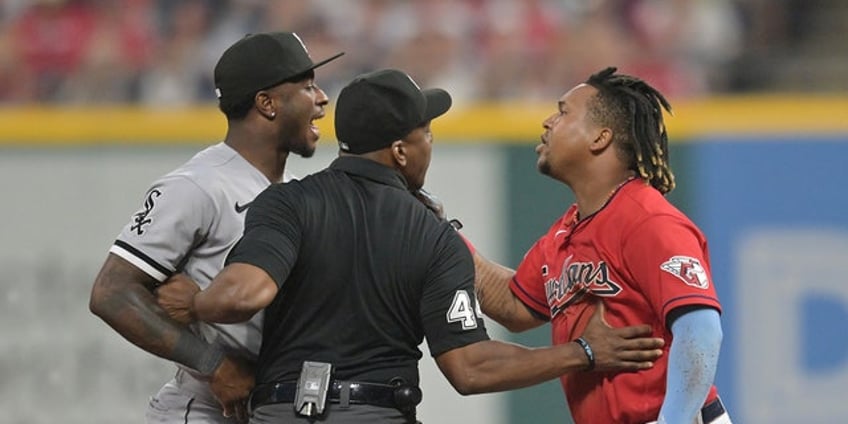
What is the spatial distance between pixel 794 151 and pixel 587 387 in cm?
399

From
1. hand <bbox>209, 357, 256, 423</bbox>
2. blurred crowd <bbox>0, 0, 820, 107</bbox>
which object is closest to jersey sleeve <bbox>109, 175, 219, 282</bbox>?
hand <bbox>209, 357, 256, 423</bbox>

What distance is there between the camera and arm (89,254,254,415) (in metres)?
4.11

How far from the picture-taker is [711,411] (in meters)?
4.05

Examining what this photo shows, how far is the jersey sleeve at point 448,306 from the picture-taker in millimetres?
3881

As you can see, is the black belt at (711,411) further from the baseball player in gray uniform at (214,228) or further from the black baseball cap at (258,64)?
the black baseball cap at (258,64)

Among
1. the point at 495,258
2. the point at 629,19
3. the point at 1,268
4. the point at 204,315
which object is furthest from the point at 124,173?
the point at 204,315

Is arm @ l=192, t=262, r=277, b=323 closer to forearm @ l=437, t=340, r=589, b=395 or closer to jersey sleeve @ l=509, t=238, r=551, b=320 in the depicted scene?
forearm @ l=437, t=340, r=589, b=395

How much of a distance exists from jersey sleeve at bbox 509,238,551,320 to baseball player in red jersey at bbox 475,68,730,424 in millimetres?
141

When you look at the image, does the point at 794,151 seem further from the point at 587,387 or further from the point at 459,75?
the point at 587,387

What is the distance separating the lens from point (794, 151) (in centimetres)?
771

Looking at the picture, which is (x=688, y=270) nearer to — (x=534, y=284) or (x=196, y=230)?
(x=534, y=284)

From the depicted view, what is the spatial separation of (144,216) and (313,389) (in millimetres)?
765

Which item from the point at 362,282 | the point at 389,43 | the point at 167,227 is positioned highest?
the point at 389,43

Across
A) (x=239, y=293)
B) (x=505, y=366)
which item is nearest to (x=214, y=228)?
(x=239, y=293)
